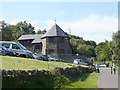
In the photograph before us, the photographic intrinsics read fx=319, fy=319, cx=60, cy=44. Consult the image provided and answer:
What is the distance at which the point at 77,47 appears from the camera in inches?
5030

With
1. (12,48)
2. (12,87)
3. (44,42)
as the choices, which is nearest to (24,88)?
(12,87)

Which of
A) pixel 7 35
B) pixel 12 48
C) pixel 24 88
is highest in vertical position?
pixel 7 35

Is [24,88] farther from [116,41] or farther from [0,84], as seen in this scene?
[116,41]

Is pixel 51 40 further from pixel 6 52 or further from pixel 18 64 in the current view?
pixel 18 64

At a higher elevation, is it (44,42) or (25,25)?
(25,25)

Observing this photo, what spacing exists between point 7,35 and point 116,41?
41.4 meters

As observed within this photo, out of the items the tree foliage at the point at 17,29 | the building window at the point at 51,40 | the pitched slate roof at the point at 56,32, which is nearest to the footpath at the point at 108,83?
the pitched slate roof at the point at 56,32

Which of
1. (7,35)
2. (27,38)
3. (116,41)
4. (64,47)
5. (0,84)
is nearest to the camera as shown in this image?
(0,84)

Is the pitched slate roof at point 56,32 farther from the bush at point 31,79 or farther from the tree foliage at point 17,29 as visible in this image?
the bush at point 31,79

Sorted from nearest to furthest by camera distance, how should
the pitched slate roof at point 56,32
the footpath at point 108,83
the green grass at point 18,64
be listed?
the footpath at point 108,83, the green grass at point 18,64, the pitched slate roof at point 56,32

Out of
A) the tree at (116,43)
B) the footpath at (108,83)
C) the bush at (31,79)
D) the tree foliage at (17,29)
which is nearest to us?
the bush at (31,79)

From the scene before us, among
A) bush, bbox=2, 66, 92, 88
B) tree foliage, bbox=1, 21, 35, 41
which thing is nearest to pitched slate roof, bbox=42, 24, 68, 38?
tree foliage, bbox=1, 21, 35, 41

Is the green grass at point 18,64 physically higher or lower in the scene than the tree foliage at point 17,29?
lower

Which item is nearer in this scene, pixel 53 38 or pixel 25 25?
pixel 53 38
